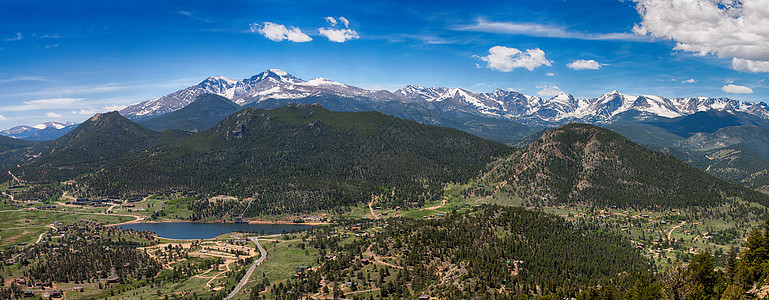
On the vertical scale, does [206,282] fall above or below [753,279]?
below

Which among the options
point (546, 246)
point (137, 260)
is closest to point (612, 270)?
point (546, 246)

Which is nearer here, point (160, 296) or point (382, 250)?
point (160, 296)

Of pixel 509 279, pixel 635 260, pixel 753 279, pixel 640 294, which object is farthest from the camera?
pixel 635 260

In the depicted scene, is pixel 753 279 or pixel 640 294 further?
pixel 640 294

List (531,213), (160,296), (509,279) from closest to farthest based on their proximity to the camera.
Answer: (509,279) < (160,296) < (531,213)

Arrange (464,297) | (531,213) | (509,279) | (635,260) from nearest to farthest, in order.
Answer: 1. (464,297)
2. (509,279)
3. (635,260)
4. (531,213)

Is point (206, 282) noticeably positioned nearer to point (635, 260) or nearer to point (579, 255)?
point (579, 255)

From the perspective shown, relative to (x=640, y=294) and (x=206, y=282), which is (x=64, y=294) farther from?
(x=640, y=294)

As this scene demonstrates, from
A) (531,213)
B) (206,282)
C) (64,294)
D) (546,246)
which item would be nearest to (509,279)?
(546,246)

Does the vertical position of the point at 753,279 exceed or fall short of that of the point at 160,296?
it exceeds it
